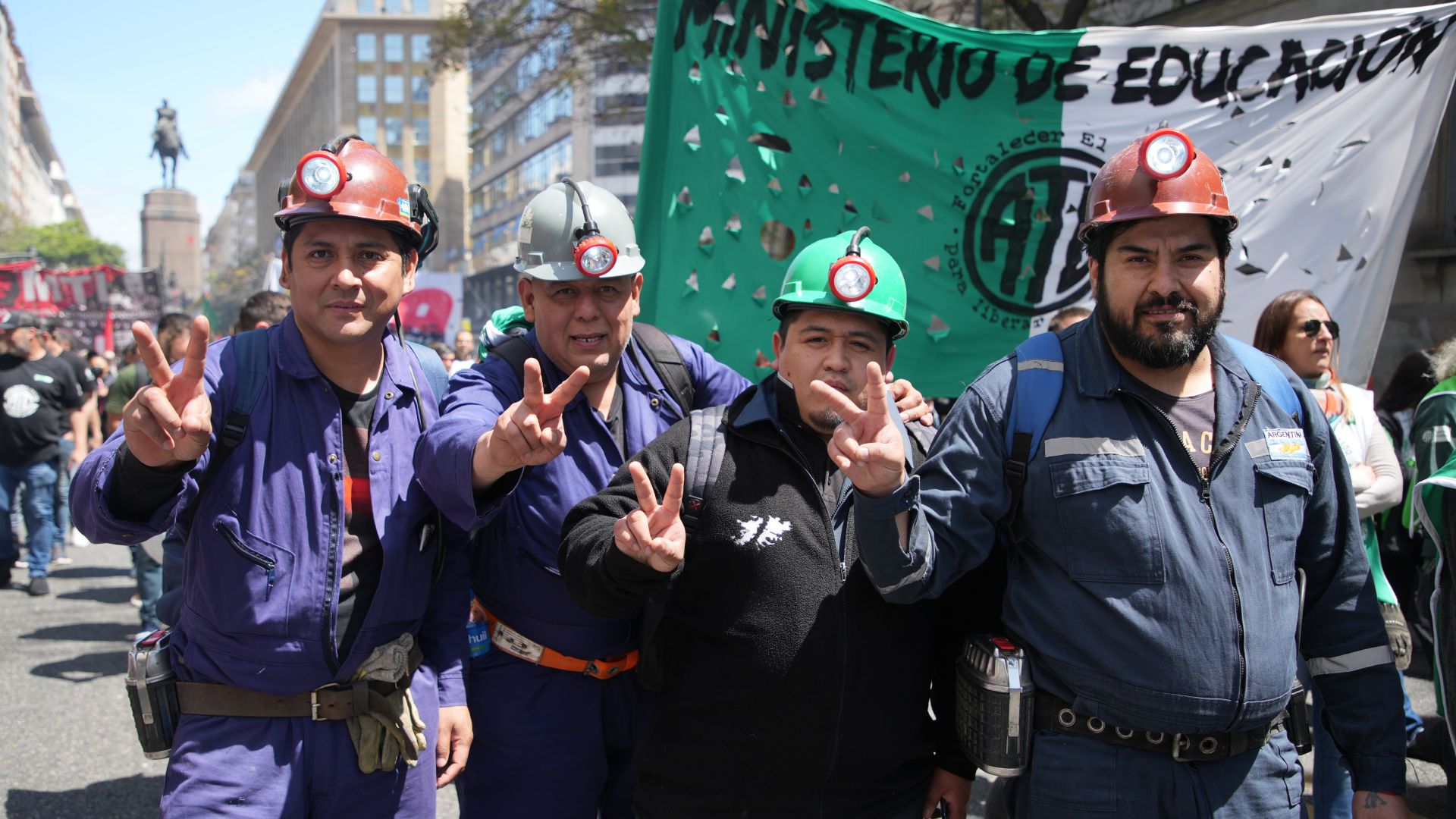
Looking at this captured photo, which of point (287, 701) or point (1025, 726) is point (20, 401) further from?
point (1025, 726)

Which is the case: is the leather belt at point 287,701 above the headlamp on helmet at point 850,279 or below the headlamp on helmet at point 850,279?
below

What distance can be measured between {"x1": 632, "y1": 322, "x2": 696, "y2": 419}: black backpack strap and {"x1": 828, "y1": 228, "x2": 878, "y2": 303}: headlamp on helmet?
77 cm

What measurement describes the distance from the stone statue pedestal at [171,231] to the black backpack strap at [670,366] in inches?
2256

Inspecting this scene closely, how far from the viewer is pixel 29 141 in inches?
4606

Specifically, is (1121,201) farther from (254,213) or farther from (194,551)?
(254,213)

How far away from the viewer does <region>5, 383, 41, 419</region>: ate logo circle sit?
858 centimetres

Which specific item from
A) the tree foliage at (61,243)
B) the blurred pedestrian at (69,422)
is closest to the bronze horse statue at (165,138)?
the tree foliage at (61,243)

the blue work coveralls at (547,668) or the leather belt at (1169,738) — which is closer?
the leather belt at (1169,738)

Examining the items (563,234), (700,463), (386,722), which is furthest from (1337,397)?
(386,722)

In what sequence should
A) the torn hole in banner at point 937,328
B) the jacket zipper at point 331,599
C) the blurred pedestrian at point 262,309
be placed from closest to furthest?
the jacket zipper at point 331,599 < the torn hole in banner at point 937,328 < the blurred pedestrian at point 262,309

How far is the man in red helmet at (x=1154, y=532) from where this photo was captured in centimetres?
216

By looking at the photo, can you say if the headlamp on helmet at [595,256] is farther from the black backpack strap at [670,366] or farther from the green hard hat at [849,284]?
the green hard hat at [849,284]

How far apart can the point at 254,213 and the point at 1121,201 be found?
140m

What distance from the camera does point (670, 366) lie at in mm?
3062
